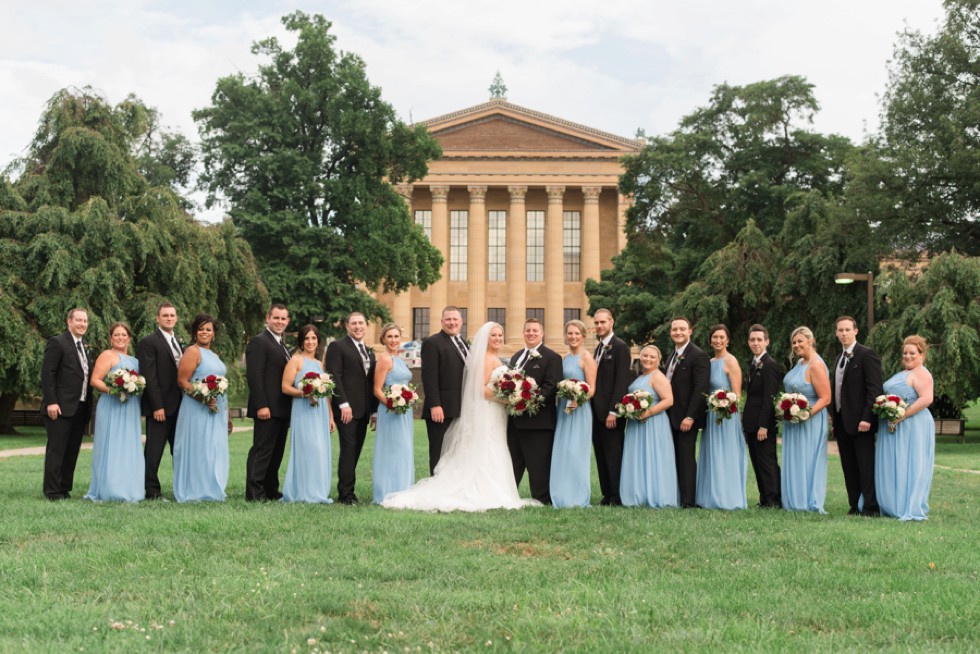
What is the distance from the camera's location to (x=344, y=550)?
26.1 feet

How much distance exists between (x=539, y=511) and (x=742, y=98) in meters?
34.6

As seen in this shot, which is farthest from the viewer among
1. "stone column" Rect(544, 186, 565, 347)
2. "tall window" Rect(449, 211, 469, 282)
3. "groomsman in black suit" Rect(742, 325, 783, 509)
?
"tall window" Rect(449, 211, 469, 282)

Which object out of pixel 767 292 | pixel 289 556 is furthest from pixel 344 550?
pixel 767 292

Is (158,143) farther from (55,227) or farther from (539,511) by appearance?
(539,511)

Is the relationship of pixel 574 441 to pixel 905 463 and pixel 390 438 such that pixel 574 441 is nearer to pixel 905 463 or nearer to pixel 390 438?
pixel 390 438

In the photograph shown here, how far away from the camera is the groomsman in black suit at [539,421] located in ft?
37.9

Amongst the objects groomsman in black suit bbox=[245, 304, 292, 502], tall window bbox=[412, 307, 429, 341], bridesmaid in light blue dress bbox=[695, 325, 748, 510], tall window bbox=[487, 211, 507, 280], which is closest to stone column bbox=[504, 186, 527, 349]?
tall window bbox=[487, 211, 507, 280]

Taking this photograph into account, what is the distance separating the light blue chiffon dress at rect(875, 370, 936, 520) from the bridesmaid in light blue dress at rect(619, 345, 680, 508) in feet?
7.30

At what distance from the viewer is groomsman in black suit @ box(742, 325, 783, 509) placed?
1145cm

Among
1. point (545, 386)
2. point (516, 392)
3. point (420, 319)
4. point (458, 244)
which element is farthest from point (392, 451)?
point (458, 244)

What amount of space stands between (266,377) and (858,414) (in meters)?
6.60

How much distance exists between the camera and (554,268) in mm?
69812

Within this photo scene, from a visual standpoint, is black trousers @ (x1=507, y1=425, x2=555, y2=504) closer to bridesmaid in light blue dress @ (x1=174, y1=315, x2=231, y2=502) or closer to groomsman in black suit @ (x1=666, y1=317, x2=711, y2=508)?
groomsman in black suit @ (x1=666, y1=317, x2=711, y2=508)

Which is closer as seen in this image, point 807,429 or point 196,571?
point 196,571
